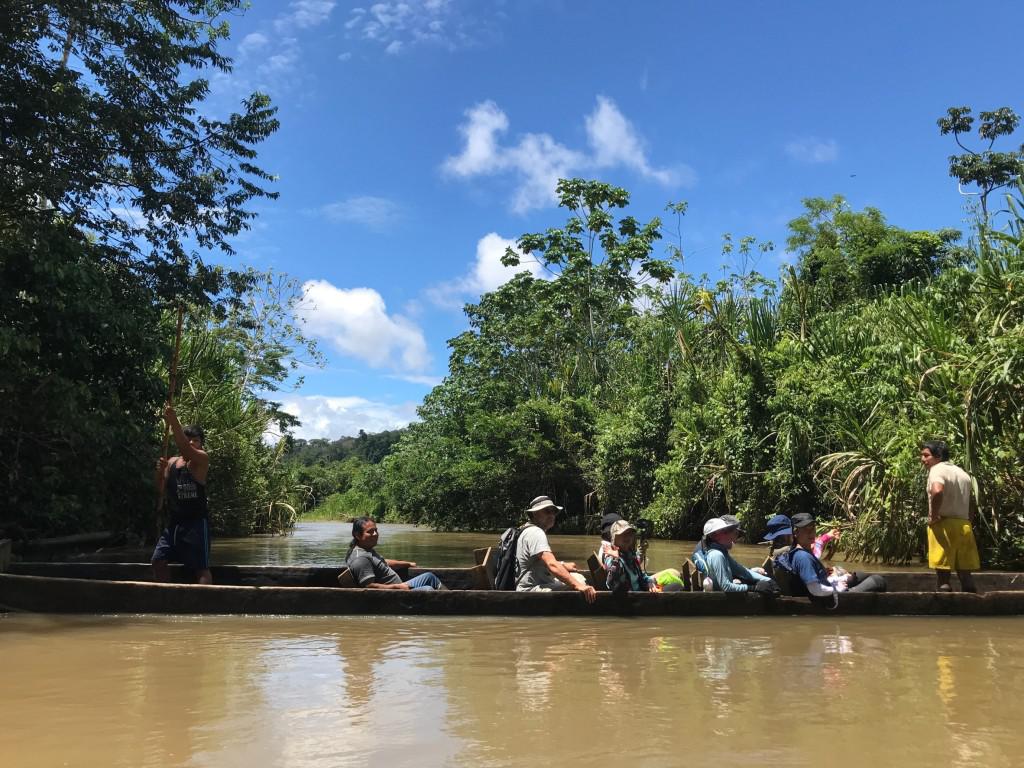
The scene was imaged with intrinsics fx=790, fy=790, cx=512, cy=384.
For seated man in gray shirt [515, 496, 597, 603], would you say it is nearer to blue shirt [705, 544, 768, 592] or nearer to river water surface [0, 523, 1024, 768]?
river water surface [0, 523, 1024, 768]

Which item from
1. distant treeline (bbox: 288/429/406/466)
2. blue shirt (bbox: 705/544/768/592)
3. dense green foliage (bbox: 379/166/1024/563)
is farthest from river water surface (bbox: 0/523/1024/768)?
distant treeline (bbox: 288/429/406/466)

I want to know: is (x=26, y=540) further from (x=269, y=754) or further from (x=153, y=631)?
(x=269, y=754)

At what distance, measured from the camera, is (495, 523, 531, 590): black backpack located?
662 centimetres

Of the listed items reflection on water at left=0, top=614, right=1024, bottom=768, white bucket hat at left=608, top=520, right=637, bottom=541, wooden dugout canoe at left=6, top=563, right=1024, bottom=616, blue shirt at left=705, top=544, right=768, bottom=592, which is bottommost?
reflection on water at left=0, top=614, right=1024, bottom=768

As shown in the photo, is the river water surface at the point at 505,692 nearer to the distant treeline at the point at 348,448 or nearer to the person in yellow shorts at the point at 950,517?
the person in yellow shorts at the point at 950,517

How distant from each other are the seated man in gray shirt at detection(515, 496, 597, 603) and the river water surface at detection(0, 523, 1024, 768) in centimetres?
36

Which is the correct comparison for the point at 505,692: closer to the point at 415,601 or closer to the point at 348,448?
the point at 415,601

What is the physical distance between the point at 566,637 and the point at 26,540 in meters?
8.16

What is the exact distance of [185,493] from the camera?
21.0ft

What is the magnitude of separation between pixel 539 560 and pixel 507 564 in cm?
42

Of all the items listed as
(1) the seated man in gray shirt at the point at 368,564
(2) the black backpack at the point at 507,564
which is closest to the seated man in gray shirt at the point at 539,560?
(2) the black backpack at the point at 507,564

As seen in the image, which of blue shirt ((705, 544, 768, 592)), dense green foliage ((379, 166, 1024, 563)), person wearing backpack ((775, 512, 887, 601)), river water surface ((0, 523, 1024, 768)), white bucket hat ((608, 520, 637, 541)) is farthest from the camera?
dense green foliage ((379, 166, 1024, 563))

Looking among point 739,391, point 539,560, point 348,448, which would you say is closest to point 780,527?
point 539,560

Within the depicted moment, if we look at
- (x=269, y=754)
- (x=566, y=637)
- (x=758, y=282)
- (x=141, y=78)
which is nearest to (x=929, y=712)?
(x=566, y=637)
